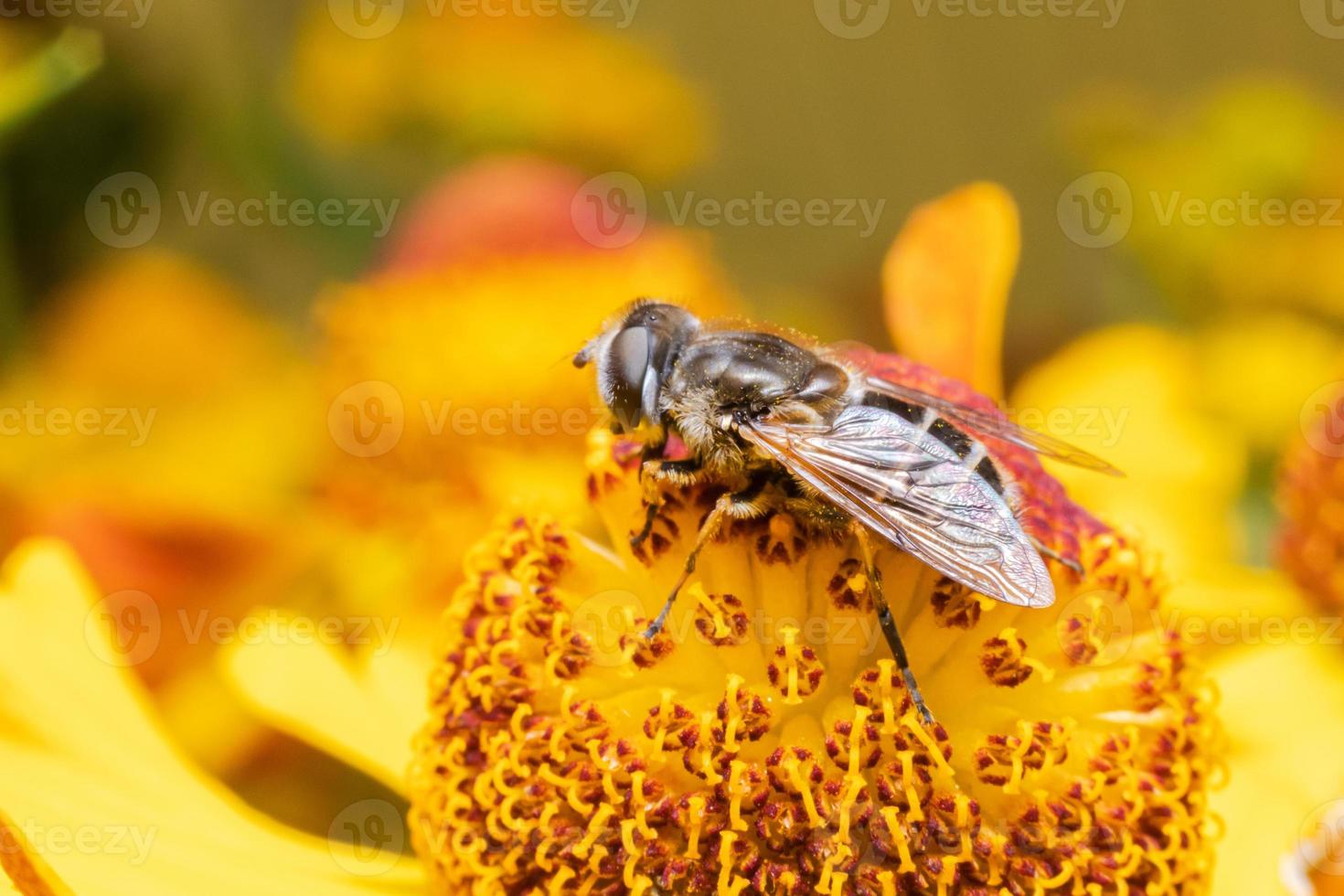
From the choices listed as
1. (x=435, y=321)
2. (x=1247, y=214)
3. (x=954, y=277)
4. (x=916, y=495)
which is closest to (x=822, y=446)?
(x=916, y=495)

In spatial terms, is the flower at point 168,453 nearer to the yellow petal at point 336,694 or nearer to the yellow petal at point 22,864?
the yellow petal at point 336,694

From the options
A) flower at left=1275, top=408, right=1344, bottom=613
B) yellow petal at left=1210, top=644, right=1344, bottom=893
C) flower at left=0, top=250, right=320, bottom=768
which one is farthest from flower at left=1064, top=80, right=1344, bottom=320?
flower at left=0, top=250, right=320, bottom=768

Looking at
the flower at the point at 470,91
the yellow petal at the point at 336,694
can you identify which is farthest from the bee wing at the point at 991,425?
the flower at the point at 470,91

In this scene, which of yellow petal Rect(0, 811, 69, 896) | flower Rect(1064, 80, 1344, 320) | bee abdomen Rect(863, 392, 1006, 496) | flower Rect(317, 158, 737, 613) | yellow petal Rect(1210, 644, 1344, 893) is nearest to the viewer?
yellow petal Rect(0, 811, 69, 896)

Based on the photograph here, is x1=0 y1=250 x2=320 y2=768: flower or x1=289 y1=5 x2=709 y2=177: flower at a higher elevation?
x1=289 y1=5 x2=709 y2=177: flower

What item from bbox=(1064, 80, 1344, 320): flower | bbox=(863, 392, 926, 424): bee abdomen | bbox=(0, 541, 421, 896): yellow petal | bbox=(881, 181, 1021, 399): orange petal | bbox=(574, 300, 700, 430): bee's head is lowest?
bbox=(0, 541, 421, 896): yellow petal

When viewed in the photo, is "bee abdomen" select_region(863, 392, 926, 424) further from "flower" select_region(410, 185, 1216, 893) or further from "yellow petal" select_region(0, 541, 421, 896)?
"yellow petal" select_region(0, 541, 421, 896)

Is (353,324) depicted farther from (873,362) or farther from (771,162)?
(771,162)

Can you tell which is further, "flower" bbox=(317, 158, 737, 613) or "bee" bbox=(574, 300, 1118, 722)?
"flower" bbox=(317, 158, 737, 613)
